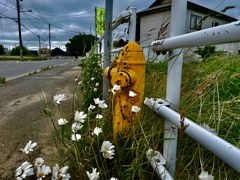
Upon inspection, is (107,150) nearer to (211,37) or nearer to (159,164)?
(159,164)

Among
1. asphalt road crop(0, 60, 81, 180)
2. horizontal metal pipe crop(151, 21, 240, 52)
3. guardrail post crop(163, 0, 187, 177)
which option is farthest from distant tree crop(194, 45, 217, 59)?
asphalt road crop(0, 60, 81, 180)

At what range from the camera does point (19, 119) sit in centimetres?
219

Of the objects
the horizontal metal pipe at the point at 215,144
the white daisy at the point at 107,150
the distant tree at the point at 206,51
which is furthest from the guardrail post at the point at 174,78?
the distant tree at the point at 206,51

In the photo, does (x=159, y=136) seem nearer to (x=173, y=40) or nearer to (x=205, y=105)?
(x=205, y=105)

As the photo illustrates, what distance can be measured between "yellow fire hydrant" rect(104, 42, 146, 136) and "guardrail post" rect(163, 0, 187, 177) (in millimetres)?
330

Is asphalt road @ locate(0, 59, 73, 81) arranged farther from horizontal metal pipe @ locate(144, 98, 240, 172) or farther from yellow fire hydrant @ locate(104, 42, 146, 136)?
horizontal metal pipe @ locate(144, 98, 240, 172)

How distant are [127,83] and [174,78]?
0.40 m

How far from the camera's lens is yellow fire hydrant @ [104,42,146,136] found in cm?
121

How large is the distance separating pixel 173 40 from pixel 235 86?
101cm

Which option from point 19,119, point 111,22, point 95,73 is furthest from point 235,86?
point 19,119

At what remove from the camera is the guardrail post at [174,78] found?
83 cm

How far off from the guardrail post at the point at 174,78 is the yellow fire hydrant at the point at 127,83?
0.33m

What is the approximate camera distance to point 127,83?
121 centimetres

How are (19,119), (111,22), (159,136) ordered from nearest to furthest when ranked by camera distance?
(159,136) → (111,22) → (19,119)
